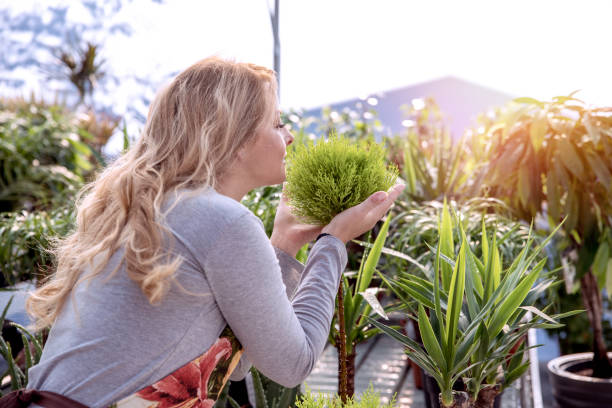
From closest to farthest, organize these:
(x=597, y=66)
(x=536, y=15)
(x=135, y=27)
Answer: (x=597, y=66), (x=536, y=15), (x=135, y=27)

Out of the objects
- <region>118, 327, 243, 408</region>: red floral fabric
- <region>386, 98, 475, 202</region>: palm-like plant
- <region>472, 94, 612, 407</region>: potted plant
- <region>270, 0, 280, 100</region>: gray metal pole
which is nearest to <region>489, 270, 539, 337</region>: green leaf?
<region>118, 327, 243, 408</region>: red floral fabric

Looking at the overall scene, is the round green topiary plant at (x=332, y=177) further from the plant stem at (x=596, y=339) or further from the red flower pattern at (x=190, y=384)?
the plant stem at (x=596, y=339)

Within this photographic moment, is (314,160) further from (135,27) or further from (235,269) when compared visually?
(135,27)

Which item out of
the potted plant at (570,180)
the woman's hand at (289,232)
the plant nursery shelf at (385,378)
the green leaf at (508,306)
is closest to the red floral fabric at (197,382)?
the woman's hand at (289,232)

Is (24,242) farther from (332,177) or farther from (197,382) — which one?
(332,177)

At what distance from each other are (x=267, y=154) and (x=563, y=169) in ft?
5.49

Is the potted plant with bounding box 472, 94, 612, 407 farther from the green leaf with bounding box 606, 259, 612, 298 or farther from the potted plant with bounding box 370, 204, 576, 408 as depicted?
the potted plant with bounding box 370, 204, 576, 408

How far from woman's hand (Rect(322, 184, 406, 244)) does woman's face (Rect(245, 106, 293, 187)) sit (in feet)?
0.47

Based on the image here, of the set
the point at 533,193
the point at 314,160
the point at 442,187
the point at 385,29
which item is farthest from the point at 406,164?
the point at 385,29

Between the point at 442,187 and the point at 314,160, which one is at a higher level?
the point at 314,160

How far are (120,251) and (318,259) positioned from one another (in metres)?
0.36

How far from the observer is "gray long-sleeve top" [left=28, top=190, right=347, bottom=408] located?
0.84 meters

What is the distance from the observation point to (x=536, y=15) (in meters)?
3.48

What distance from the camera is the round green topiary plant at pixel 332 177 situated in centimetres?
101
